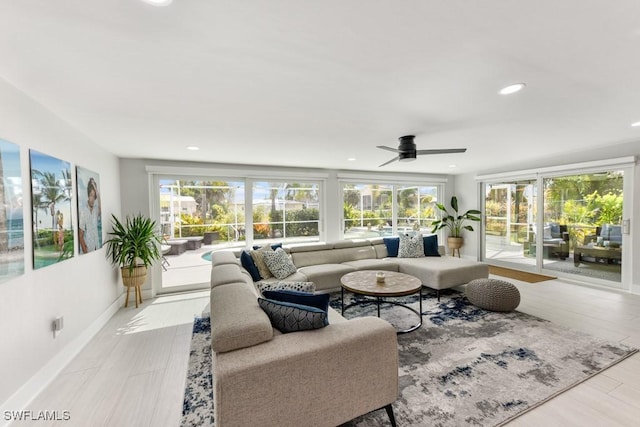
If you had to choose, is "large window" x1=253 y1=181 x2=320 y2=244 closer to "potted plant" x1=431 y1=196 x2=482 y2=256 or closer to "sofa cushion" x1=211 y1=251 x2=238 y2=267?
"sofa cushion" x1=211 y1=251 x2=238 y2=267

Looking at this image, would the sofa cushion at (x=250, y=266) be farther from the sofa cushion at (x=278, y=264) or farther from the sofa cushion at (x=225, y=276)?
the sofa cushion at (x=225, y=276)

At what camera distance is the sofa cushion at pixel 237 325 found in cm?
137

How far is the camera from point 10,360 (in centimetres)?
174

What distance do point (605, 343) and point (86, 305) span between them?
5286 mm

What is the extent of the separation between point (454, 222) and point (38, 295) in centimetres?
739

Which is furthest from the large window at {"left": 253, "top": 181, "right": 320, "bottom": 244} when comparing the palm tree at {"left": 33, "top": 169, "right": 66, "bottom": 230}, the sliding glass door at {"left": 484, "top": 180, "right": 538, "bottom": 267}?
the sliding glass door at {"left": 484, "top": 180, "right": 538, "bottom": 267}

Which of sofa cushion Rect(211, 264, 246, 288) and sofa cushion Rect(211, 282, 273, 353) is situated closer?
sofa cushion Rect(211, 282, 273, 353)

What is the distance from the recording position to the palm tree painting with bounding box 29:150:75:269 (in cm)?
203

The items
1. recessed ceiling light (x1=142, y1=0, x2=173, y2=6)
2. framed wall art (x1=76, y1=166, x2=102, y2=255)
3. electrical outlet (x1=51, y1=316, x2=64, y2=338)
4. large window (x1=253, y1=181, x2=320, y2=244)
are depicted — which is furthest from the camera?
large window (x1=253, y1=181, x2=320, y2=244)

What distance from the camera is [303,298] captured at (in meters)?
1.91

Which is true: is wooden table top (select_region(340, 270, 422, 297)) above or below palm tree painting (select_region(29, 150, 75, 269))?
below

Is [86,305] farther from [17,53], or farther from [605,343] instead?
[605,343]

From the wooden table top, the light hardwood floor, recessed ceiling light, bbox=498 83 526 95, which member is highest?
recessed ceiling light, bbox=498 83 526 95

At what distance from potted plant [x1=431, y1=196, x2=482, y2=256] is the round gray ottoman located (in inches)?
123
